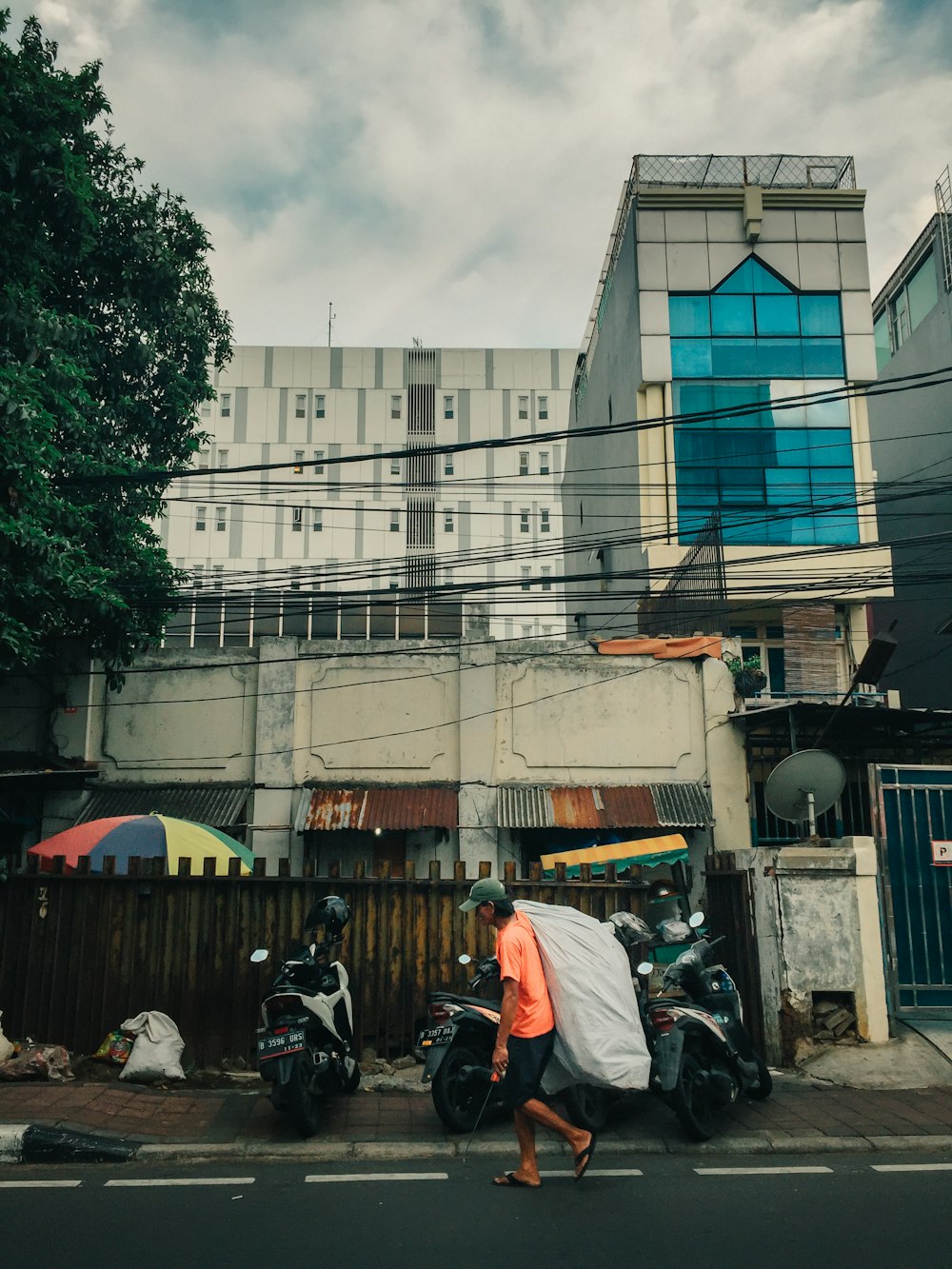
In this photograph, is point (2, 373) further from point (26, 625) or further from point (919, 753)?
point (919, 753)

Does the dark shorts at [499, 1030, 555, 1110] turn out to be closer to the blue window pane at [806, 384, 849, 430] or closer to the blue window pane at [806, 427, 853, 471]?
the blue window pane at [806, 427, 853, 471]

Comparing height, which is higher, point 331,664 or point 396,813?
point 331,664

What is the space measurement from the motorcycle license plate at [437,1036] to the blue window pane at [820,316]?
25074 mm

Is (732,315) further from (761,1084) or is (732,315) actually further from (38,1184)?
(38,1184)

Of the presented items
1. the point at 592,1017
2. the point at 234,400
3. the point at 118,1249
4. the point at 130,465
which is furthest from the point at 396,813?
the point at 234,400

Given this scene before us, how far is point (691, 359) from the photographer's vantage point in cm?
2797

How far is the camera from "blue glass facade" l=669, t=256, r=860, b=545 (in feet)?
89.0

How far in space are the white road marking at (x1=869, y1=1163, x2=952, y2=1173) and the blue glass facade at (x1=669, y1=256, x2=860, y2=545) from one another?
69.7 feet

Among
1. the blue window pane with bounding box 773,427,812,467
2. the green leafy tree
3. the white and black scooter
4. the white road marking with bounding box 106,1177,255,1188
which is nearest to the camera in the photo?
the white road marking with bounding box 106,1177,255,1188

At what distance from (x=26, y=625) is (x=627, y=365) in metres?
20.4

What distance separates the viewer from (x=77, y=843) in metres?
10.8

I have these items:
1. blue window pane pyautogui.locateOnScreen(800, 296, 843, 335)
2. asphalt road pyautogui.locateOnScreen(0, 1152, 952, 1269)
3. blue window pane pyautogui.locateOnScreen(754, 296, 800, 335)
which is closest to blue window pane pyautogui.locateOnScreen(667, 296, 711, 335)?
blue window pane pyautogui.locateOnScreen(754, 296, 800, 335)

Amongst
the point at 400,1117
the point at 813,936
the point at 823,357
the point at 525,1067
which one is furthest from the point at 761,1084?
the point at 823,357

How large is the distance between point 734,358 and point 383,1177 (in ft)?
82.6
